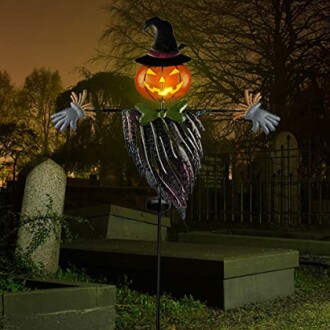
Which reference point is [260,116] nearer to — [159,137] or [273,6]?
[159,137]

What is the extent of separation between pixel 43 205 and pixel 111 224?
3920 mm

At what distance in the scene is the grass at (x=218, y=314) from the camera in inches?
239

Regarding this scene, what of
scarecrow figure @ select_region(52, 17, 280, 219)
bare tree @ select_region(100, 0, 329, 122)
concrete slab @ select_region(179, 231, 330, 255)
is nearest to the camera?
scarecrow figure @ select_region(52, 17, 280, 219)

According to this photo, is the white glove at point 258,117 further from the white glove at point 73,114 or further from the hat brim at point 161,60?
the white glove at point 73,114

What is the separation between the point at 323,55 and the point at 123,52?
17.9 ft

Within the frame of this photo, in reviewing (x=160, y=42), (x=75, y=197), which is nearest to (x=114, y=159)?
(x=75, y=197)

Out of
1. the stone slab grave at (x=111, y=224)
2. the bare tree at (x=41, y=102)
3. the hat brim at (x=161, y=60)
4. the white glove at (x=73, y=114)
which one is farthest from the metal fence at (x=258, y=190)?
the bare tree at (x=41, y=102)

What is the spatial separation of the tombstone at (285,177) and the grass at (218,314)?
529 centimetres

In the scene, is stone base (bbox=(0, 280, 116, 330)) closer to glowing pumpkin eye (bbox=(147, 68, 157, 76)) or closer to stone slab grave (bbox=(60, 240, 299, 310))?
stone slab grave (bbox=(60, 240, 299, 310))

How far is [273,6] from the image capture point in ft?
57.3

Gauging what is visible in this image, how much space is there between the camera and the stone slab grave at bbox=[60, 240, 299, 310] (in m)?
6.77

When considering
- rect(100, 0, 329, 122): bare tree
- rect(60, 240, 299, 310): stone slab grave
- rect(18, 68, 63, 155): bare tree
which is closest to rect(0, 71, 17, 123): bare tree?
rect(18, 68, 63, 155): bare tree

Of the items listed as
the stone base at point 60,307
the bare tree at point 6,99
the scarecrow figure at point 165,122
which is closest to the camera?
the stone base at point 60,307

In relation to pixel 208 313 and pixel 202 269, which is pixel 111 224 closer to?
pixel 202 269
